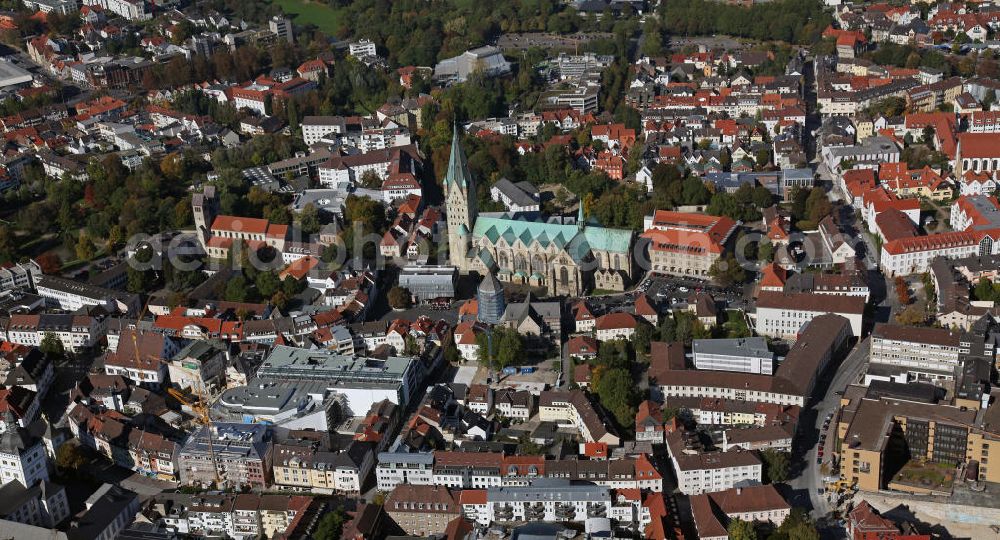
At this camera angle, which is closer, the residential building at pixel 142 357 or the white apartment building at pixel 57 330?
the residential building at pixel 142 357

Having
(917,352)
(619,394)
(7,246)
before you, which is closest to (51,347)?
(7,246)

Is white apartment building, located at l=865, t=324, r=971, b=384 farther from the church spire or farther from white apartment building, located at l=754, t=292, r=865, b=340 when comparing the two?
the church spire

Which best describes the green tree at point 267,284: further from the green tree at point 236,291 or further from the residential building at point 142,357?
the residential building at point 142,357

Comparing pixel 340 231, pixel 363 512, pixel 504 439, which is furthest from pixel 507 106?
pixel 363 512

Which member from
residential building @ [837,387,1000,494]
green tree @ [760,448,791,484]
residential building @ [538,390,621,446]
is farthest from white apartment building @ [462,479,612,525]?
residential building @ [837,387,1000,494]

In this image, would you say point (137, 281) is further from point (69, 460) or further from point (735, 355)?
point (735, 355)

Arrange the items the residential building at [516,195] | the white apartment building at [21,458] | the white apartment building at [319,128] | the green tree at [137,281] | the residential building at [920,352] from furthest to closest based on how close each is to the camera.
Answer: the white apartment building at [319,128]
the residential building at [516,195]
the green tree at [137,281]
the residential building at [920,352]
the white apartment building at [21,458]

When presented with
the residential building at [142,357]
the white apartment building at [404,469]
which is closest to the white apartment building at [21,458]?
the residential building at [142,357]
